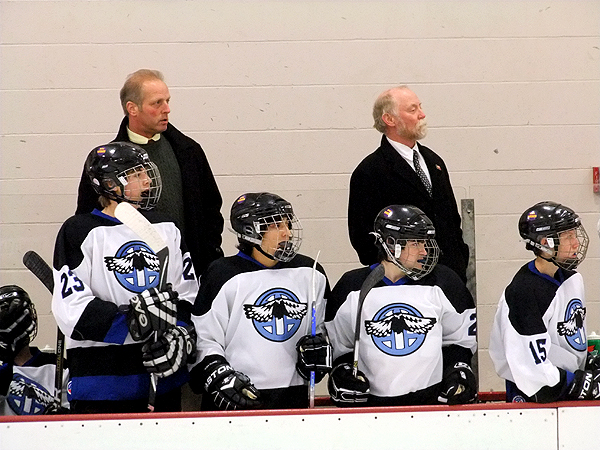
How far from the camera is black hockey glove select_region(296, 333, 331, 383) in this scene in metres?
2.62

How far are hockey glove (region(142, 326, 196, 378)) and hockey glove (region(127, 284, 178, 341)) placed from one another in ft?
0.10

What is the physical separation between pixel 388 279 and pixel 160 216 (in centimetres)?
72

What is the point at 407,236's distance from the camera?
108 inches

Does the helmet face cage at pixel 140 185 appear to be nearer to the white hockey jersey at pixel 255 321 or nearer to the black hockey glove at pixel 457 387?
the white hockey jersey at pixel 255 321

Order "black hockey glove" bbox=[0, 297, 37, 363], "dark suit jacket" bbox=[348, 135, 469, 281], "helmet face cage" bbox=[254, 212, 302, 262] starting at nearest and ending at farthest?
1. "helmet face cage" bbox=[254, 212, 302, 262]
2. "black hockey glove" bbox=[0, 297, 37, 363]
3. "dark suit jacket" bbox=[348, 135, 469, 281]

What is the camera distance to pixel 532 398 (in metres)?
2.63

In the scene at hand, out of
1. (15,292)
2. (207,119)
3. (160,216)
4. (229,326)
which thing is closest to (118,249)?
(160,216)

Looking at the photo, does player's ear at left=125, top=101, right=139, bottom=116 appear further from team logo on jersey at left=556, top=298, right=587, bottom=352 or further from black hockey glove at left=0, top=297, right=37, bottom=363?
Answer: team logo on jersey at left=556, top=298, right=587, bottom=352

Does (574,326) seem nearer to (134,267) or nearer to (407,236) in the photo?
(407,236)

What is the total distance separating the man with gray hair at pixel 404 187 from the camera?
125 inches

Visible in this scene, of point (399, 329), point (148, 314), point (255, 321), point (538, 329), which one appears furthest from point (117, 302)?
point (538, 329)

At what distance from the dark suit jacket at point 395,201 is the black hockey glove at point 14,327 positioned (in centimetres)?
111

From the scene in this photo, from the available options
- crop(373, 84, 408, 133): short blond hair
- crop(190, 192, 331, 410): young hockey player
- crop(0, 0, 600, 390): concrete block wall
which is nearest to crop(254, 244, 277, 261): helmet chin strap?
crop(190, 192, 331, 410): young hockey player

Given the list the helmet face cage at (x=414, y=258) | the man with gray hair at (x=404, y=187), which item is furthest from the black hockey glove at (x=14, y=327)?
the helmet face cage at (x=414, y=258)
